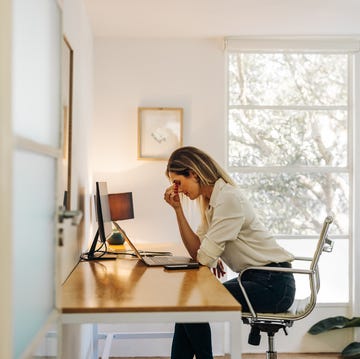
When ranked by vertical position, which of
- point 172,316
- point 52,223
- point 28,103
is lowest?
point 172,316

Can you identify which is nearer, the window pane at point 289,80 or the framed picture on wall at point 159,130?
the framed picture on wall at point 159,130

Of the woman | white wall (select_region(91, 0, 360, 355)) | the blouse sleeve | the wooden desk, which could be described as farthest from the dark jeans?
white wall (select_region(91, 0, 360, 355))

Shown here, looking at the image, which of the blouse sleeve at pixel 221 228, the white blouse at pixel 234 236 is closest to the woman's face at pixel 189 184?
the white blouse at pixel 234 236

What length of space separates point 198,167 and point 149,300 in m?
1.13

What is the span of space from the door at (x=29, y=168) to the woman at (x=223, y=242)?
46.9 inches

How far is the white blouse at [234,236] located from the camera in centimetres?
288

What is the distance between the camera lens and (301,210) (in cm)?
450

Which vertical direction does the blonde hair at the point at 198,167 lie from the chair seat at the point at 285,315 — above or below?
above

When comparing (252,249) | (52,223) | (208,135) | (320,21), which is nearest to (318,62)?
(320,21)

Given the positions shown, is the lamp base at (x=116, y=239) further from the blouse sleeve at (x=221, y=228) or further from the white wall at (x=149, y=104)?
the blouse sleeve at (x=221, y=228)

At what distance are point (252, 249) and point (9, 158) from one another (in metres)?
2.05

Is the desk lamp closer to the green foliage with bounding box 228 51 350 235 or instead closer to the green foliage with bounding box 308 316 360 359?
the green foliage with bounding box 228 51 350 235

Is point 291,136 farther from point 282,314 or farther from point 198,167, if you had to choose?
point 282,314

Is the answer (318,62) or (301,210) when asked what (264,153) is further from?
(318,62)
